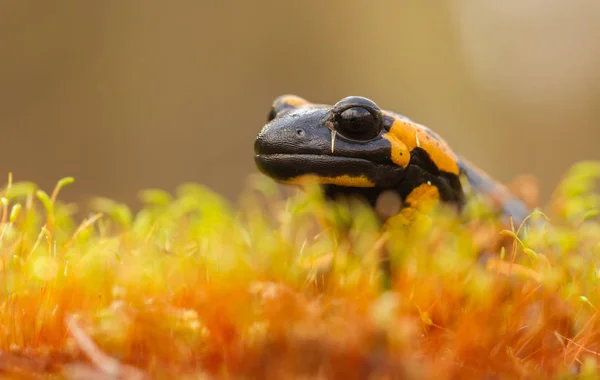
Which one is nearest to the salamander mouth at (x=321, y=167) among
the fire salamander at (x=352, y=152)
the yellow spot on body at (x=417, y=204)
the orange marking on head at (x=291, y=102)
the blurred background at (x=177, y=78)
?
the fire salamander at (x=352, y=152)

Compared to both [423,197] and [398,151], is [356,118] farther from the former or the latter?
[423,197]

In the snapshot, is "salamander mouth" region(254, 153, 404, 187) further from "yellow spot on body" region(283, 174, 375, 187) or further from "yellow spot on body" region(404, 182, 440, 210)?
"yellow spot on body" region(404, 182, 440, 210)

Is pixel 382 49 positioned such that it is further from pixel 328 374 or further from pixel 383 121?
pixel 328 374

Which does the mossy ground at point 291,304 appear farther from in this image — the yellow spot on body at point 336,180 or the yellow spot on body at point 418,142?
the yellow spot on body at point 418,142

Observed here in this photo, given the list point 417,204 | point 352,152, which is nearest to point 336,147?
point 352,152

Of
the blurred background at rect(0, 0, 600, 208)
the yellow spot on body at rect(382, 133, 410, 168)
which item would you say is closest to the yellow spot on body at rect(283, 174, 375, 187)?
the yellow spot on body at rect(382, 133, 410, 168)

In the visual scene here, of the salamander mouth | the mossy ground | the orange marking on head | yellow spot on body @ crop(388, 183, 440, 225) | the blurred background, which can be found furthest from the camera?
the blurred background

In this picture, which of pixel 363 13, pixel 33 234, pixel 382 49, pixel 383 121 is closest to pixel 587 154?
pixel 382 49

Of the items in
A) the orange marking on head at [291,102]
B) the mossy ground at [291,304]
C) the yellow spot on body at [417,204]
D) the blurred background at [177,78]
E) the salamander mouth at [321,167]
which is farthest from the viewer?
the blurred background at [177,78]
